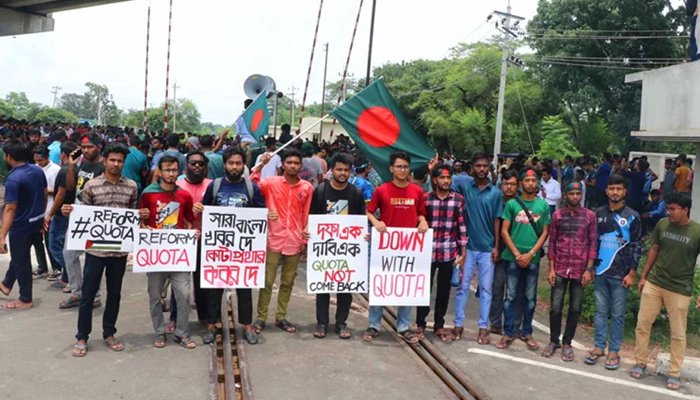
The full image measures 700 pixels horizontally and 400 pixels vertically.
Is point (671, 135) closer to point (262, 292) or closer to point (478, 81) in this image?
point (262, 292)

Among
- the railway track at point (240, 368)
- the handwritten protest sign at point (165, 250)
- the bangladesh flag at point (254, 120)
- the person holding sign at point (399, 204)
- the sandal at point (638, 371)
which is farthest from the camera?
the bangladesh flag at point (254, 120)

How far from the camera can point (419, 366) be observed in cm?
564

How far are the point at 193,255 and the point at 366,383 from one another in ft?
6.92

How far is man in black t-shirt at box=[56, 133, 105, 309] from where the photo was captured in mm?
6777

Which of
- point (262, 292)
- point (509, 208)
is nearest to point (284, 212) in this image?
point (262, 292)

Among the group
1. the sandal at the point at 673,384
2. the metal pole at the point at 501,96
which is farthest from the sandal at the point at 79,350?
the metal pole at the point at 501,96

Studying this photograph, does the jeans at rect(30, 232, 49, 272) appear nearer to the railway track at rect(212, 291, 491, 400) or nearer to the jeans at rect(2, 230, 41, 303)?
the jeans at rect(2, 230, 41, 303)

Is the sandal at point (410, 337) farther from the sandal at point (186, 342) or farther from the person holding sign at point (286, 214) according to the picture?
the sandal at point (186, 342)

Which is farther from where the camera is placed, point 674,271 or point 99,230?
point 99,230

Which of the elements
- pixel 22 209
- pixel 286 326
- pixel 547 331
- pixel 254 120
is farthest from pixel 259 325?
pixel 254 120

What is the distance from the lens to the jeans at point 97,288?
5469 mm

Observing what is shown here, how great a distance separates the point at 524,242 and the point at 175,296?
11.9ft

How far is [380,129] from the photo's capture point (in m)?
6.82

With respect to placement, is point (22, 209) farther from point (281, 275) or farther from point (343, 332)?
point (343, 332)
